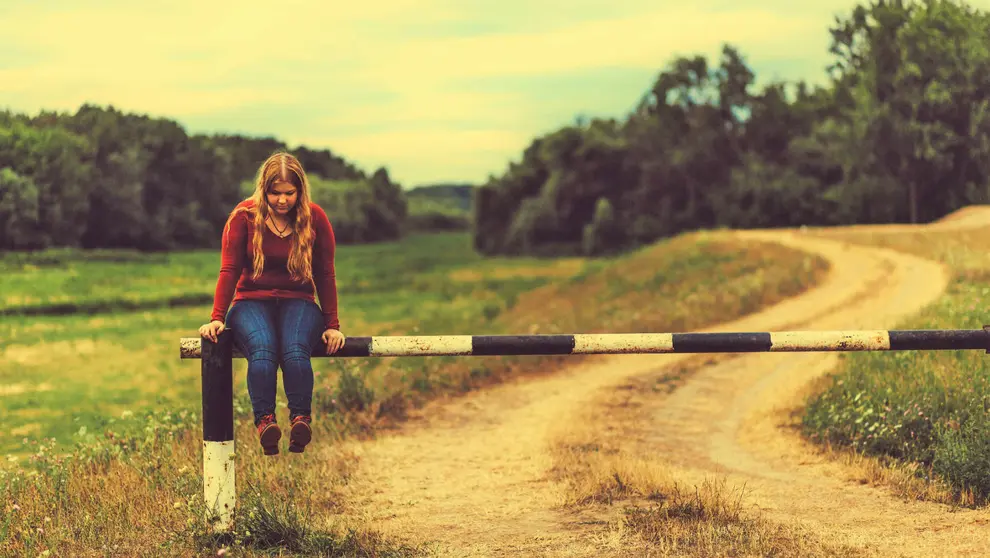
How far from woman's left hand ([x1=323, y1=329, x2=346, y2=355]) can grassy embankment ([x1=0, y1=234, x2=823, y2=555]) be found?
3.57 feet

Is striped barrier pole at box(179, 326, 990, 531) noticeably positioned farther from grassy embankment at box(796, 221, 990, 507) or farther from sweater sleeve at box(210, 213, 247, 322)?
grassy embankment at box(796, 221, 990, 507)

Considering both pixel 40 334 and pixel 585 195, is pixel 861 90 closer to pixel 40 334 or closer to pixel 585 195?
pixel 585 195

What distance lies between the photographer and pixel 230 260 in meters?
5.67

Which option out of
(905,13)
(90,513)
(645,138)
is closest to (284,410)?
(90,513)

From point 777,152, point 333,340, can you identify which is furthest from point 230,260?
point 777,152

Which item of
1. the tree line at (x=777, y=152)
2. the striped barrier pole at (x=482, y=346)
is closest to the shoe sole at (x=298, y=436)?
the striped barrier pole at (x=482, y=346)

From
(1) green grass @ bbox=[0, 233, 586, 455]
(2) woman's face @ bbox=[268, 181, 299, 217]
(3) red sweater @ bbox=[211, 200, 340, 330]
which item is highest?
(2) woman's face @ bbox=[268, 181, 299, 217]

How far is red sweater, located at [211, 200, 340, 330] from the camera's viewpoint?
5688 millimetres

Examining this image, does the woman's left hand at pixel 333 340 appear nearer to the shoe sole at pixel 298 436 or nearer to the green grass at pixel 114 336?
the shoe sole at pixel 298 436

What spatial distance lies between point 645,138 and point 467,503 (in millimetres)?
68651

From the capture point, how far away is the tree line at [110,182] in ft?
55.9

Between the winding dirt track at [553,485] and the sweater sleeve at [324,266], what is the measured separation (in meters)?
1.67

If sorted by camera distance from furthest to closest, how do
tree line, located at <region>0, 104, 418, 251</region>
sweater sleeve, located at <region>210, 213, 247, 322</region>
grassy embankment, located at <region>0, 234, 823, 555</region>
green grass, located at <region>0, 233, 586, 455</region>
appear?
green grass, located at <region>0, 233, 586, 455</region>
tree line, located at <region>0, 104, 418, 251</region>
grassy embankment, located at <region>0, 234, 823, 555</region>
sweater sleeve, located at <region>210, 213, 247, 322</region>

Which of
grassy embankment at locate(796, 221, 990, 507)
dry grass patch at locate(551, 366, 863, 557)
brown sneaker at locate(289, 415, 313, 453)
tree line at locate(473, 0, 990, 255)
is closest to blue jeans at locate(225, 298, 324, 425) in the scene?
brown sneaker at locate(289, 415, 313, 453)
